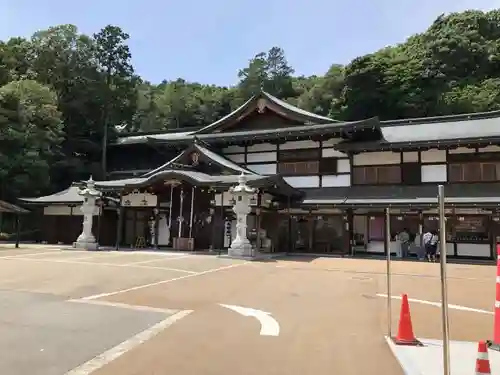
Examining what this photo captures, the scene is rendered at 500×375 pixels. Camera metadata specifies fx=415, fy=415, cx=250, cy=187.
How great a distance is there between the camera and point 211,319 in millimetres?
6344

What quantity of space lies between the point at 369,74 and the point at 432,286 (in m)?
41.6

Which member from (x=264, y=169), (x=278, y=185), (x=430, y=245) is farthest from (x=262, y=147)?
(x=430, y=245)

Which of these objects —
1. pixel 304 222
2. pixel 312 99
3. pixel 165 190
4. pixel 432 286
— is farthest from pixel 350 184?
pixel 312 99

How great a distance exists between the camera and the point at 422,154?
20312 millimetres

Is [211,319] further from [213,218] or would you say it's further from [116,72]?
[116,72]

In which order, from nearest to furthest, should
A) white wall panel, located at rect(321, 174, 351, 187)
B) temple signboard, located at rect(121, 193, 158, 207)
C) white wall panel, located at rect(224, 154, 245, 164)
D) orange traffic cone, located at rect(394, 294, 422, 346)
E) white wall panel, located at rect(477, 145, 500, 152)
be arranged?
orange traffic cone, located at rect(394, 294, 422, 346) < white wall panel, located at rect(477, 145, 500, 152) < white wall panel, located at rect(321, 174, 351, 187) < temple signboard, located at rect(121, 193, 158, 207) < white wall panel, located at rect(224, 154, 245, 164)

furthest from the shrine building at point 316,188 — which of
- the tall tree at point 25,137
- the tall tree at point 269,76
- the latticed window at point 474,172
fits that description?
the tall tree at point 269,76

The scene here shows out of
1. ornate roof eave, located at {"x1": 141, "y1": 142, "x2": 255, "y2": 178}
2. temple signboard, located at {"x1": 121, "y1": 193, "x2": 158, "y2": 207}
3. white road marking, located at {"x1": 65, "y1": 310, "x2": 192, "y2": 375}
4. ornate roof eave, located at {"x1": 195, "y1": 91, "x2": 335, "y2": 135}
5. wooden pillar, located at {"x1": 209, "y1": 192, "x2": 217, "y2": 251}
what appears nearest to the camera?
white road marking, located at {"x1": 65, "y1": 310, "x2": 192, "y2": 375}

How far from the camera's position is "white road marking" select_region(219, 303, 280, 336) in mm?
5715

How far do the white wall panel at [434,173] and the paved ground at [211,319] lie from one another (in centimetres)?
826

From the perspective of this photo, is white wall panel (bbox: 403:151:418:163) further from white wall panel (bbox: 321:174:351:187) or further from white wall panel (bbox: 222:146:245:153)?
white wall panel (bbox: 222:146:245:153)

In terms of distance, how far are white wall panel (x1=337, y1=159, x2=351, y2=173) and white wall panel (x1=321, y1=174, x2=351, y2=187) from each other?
10.4 inches

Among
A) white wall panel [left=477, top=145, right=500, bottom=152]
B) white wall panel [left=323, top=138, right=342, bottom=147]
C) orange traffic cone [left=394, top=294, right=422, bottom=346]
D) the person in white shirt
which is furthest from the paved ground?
white wall panel [left=323, top=138, right=342, bottom=147]

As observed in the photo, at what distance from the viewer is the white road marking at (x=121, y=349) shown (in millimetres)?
4008
